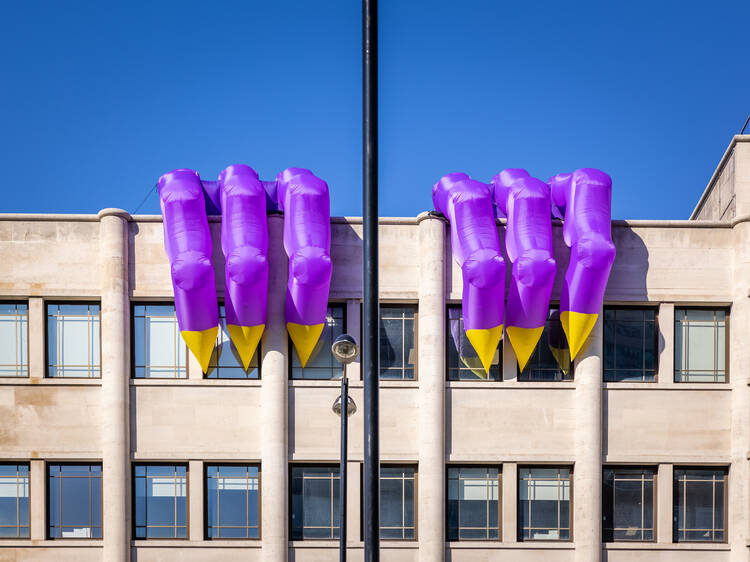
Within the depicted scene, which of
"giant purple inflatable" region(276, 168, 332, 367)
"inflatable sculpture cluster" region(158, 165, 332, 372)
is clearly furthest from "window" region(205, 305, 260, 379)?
"giant purple inflatable" region(276, 168, 332, 367)

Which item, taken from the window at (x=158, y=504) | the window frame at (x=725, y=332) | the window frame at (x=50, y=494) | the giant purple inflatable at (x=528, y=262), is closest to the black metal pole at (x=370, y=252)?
the giant purple inflatable at (x=528, y=262)

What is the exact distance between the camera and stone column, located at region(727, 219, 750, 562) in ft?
59.4

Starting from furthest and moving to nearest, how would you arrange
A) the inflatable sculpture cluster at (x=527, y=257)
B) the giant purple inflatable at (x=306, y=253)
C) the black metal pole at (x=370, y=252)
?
the inflatable sculpture cluster at (x=527, y=257) → the giant purple inflatable at (x=306, y=253) → the black metal pole at (x=370, y=252)

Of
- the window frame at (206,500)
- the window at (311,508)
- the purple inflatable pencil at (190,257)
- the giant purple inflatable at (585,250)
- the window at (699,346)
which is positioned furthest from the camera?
the window at (699,346)

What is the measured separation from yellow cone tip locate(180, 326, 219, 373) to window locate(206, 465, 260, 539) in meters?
2.75

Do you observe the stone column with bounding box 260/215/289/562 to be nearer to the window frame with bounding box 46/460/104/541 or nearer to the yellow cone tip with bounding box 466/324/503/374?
the window frame with bounding box 46/460/104/541

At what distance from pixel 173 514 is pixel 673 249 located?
1411 cm

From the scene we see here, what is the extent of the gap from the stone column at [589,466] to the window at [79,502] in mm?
11731

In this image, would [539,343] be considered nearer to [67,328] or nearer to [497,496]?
[497,496]

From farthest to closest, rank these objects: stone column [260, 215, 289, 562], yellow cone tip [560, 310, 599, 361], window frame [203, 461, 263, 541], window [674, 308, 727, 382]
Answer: window [674, 308, 727, 382]
window frame [203, 461, 263, 541]
yellow cone tip [560, 310, 599, 361]
stone column [260, 215, 289, 562]

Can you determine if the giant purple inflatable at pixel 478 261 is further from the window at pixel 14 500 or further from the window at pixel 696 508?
the window at pixel 14 500

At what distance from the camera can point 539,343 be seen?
61.0 ft

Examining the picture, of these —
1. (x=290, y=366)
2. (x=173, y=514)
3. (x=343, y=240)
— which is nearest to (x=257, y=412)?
(x=290, y=366)

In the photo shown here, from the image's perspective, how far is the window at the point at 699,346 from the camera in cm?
1872
